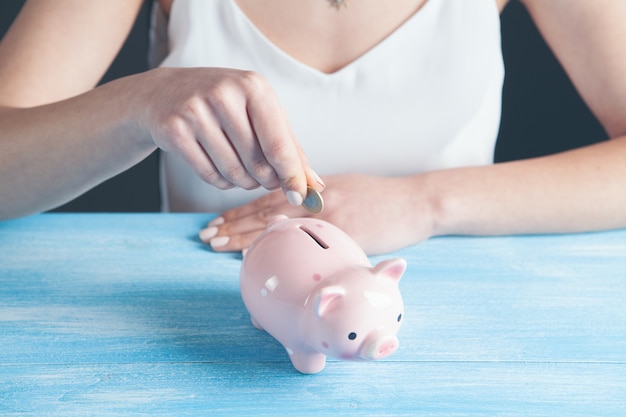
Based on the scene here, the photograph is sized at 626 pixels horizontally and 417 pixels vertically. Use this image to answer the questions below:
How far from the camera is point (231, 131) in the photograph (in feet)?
2.03

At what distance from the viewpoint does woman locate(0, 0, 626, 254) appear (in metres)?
0.64

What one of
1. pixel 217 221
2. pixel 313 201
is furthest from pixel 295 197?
pixel 217 221

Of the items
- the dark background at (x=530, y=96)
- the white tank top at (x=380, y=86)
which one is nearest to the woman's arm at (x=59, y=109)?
the white tank top at (x=380, y=86)

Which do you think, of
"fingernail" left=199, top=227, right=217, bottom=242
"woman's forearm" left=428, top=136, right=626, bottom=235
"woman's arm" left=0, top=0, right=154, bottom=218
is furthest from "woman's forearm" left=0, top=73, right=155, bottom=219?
"woman's forearm" left=428, top=136, right=626, bottom=235

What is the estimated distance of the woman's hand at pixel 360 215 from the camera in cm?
83

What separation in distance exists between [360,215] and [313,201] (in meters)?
0.18

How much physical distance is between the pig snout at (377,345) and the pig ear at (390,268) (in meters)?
0.05

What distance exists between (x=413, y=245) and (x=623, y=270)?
0.25 m

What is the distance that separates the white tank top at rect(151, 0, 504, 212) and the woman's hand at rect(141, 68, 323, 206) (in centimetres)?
42

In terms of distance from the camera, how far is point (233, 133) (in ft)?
2.03

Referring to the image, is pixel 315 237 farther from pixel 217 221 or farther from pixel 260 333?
pixel 217 221

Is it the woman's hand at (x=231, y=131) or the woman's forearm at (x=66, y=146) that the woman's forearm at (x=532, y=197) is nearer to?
the woman's hand at (x=231, y=131)

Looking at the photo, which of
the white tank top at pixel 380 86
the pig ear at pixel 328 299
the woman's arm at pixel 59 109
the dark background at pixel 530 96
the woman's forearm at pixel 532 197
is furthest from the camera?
the dark background at pixel 530 96

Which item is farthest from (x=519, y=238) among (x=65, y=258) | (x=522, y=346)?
(x=65, y=258)
